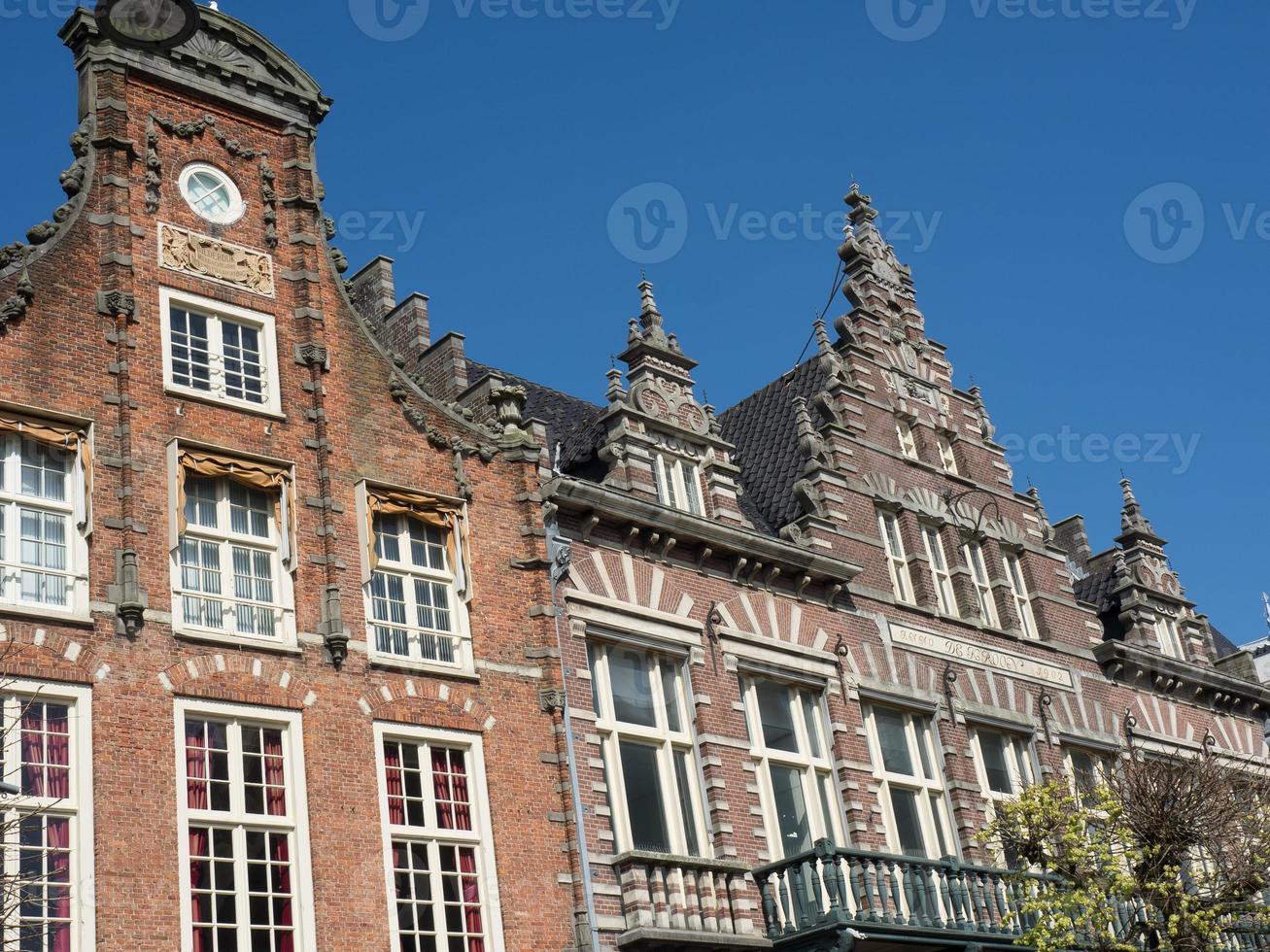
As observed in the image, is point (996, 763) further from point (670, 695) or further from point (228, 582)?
point (228, 582)

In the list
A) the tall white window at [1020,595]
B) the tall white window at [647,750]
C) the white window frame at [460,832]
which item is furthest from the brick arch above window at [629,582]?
the tall white window at [1020,595]

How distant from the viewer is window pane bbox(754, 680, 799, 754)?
24172mm

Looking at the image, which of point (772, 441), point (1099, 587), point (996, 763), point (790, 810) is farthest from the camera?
point (1099, 587)

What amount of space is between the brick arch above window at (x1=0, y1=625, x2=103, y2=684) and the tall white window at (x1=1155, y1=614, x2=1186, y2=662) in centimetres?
2281

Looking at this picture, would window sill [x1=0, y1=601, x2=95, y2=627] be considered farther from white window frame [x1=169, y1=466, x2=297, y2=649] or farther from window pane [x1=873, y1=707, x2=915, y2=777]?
window pane [x1=873, y1=707, x2=915, y2=777]

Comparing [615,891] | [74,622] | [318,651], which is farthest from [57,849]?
[615,891]

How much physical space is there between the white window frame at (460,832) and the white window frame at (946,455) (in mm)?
13507

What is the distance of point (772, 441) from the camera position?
29703 millimetres

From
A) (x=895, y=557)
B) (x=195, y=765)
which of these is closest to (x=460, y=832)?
(x=195, y=765)

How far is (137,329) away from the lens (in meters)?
19.4

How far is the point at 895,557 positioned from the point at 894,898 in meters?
7.31

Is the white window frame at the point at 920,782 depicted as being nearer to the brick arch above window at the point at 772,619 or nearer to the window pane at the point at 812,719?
the window pane at the point at 812,719

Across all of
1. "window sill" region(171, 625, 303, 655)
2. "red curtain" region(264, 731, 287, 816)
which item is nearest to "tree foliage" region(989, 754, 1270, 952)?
"red curtain" region(264, 731, 287, 816)

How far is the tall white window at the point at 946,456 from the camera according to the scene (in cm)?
3072
